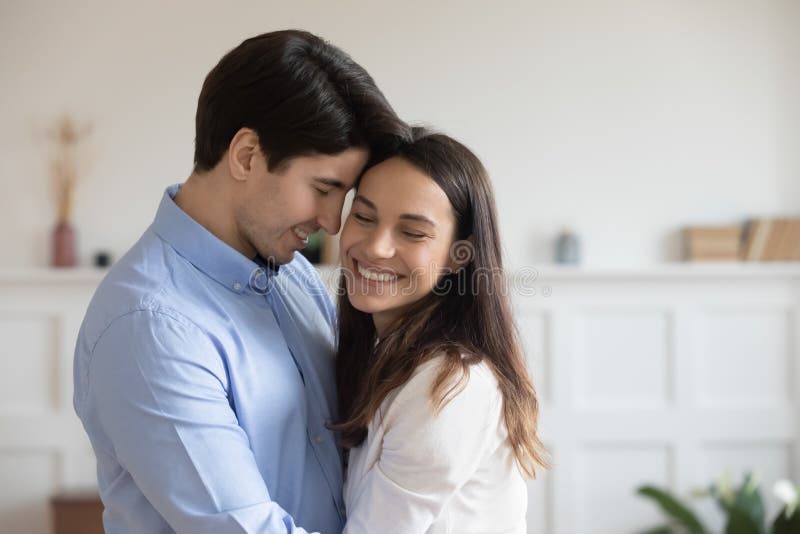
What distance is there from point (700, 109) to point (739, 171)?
1.10ft

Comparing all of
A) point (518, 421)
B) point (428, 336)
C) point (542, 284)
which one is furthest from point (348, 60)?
point (542, 284)

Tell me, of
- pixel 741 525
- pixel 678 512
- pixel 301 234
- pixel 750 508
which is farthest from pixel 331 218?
pixel 678 512

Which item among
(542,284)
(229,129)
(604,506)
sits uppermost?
(229,129)

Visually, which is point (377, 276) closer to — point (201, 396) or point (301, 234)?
point (301, 234)

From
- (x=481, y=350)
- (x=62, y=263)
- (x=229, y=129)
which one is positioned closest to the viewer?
(x=229, y=129)

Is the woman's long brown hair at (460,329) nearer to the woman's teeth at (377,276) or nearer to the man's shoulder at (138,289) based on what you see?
the woman's teeth at (377,276)

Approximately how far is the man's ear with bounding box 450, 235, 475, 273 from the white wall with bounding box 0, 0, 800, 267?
214 centimetres

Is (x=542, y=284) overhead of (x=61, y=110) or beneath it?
beneath

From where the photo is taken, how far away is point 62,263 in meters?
3.56

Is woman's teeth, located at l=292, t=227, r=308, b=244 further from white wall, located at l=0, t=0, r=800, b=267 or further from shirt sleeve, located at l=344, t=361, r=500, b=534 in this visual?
white wall, located at l=0, t=0, r=800, b=267

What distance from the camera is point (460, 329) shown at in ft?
5.10

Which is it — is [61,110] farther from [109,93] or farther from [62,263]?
[62,263]

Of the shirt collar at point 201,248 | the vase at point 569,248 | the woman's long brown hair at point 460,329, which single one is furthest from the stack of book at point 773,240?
the shirt collar at point 201,248

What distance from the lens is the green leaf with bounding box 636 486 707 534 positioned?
9.07 ft
